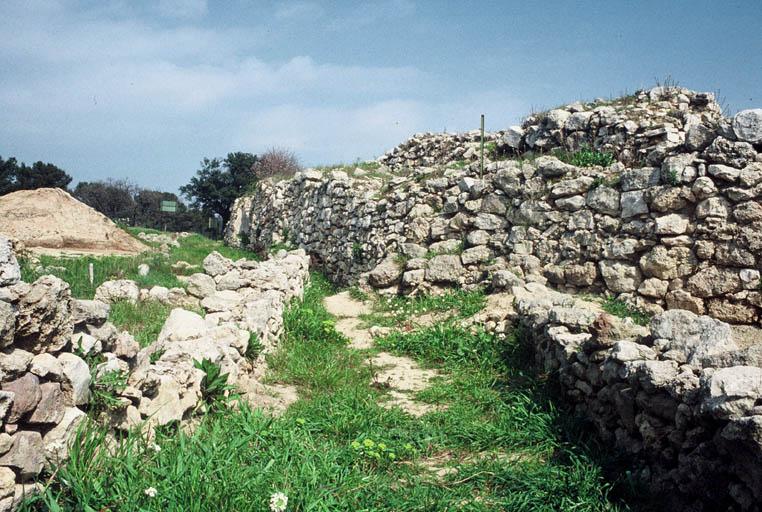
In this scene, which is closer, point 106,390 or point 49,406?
point 49,406

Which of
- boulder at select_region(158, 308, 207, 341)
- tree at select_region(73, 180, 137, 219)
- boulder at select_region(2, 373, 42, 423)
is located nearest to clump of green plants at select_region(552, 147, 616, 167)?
boulder at select_region(158, 308, 207, 341)

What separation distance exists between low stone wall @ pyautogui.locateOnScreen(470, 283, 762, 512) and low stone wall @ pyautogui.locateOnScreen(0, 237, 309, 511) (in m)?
2.93

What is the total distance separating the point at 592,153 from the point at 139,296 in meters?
7.04

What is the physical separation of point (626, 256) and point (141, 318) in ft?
20.6

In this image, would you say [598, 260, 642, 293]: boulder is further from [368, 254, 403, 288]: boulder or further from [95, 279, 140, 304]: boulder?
A: [95, 279, 140, 304]: boulder

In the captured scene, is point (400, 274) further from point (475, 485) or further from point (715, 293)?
point (475, 485)

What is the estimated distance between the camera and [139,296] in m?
7.63

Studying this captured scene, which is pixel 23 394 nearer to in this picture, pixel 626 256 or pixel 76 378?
pixel 76 378

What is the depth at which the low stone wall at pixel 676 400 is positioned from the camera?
2797mm

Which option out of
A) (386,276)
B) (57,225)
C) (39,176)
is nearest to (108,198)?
(39,176)

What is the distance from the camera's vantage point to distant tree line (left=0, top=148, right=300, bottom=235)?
3519 cm

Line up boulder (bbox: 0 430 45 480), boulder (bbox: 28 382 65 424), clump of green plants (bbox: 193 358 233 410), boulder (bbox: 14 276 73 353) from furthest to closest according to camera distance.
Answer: clump of green plants (bbox: 193 358 233 410) < boulder (bbox: 14 276 73 353) < boulder (bbox: 28 382 65 424) < boulder (bbox: 0 430 45 480)

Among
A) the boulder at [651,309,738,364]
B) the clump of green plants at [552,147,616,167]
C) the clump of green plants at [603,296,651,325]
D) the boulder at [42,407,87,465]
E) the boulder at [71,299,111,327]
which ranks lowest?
the clump of green plants at [603,296,651,325]

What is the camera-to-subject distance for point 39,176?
35375 millimetres
